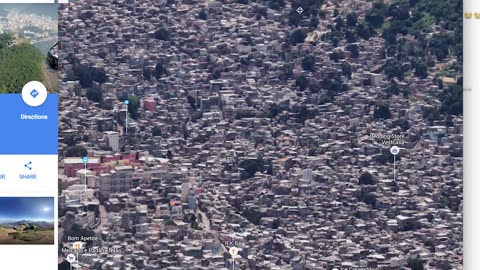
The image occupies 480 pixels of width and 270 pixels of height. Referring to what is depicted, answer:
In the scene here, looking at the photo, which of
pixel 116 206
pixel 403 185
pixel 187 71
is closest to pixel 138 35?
pixel 187 71

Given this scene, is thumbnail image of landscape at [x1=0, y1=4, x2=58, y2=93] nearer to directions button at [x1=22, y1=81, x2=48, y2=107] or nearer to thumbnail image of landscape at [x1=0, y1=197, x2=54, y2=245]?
directions button at [x1=22, y1=81, x2=48, y2=107]

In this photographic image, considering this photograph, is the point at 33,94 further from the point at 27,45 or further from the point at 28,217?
the point at 28,217

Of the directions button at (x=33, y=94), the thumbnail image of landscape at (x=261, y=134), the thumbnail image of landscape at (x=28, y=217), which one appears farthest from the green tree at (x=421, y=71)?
the thumbnail image of landscape at (x=28, y=217)

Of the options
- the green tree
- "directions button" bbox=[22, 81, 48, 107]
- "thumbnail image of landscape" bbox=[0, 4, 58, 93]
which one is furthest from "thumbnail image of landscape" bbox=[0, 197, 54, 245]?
the green tree

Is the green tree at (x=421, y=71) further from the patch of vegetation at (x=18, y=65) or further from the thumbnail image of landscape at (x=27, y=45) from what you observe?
the patch of vegetation at (x=18, y=65)

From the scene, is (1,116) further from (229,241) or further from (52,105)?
(229,241)

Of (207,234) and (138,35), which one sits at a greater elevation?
(138,35)
